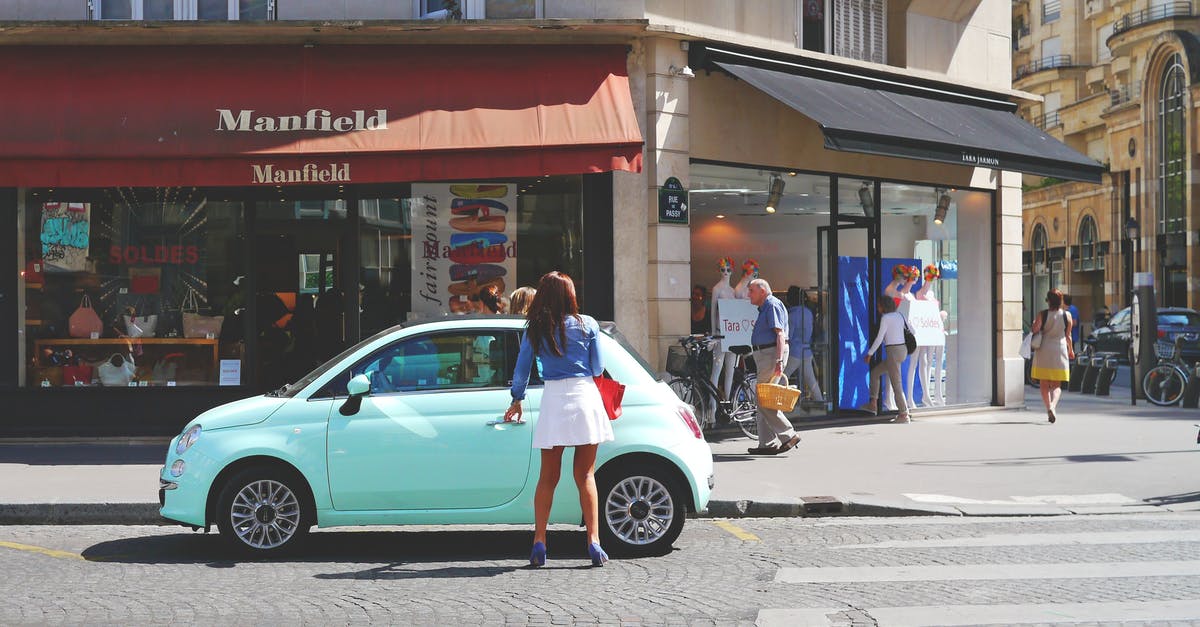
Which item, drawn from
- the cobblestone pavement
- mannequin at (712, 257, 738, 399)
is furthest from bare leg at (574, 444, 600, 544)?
mannequin at (712, 257, 738, 399)

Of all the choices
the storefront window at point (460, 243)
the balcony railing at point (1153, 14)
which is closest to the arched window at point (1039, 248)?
the balcony railing at point (1153, 14)

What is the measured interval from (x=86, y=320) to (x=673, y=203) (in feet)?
23.2

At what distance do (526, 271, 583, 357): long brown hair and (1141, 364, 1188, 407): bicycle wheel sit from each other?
15.6 m

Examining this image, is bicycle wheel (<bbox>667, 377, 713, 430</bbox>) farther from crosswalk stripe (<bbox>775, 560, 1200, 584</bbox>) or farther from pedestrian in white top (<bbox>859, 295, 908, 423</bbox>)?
crosswalk stripe (<bbox>775, 560, 1200, 584</bbox>)

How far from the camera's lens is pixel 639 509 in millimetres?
Answer: 7949

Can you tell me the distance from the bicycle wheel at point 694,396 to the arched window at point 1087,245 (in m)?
50.8

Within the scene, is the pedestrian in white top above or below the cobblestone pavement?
above

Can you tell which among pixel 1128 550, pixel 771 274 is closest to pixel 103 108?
Answer: pixel 771 274

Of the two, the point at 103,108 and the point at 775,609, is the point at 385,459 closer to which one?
the point at 775,609

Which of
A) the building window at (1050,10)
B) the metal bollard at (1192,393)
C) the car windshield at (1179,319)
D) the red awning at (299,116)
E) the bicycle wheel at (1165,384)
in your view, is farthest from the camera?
the building window at (1050,10)

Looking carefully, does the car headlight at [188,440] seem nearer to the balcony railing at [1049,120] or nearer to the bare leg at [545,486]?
the bare leg at [545,486]

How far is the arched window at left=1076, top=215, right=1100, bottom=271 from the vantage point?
6016 centimetres

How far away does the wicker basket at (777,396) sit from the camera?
492 inches

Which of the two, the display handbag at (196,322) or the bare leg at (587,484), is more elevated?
the display handbag at (196,322)
